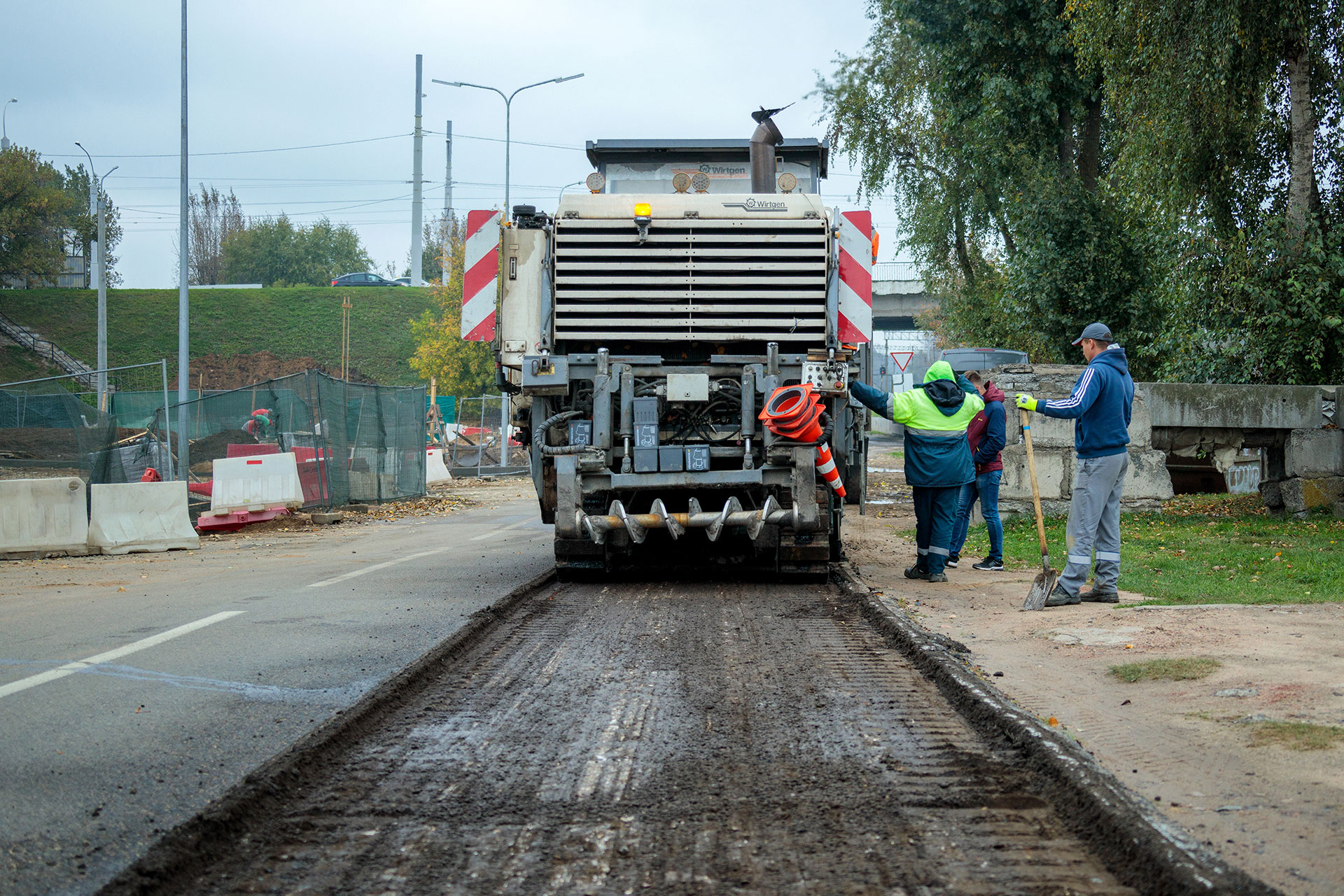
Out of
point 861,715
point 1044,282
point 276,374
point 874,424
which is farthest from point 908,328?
point 861,715

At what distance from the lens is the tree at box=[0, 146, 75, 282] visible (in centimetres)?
5712

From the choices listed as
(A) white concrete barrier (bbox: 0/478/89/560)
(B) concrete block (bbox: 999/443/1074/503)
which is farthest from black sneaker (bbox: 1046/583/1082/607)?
(A) white concrete barrier (bbox: 0/478/89/560)

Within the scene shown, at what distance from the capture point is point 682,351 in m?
9.24

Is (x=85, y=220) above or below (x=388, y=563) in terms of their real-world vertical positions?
above

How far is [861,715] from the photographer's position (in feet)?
16.2

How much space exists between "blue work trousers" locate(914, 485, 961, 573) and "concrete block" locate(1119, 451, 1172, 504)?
17.9 feet

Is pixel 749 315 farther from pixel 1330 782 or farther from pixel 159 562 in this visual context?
pixel 159 562

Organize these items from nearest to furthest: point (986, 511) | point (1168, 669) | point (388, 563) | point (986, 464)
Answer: point (1168, 669)
point (986, 511)
point (986, 464)
point (388, 563)

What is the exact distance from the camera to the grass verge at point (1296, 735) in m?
4.23

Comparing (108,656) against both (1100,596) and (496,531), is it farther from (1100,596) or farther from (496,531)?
(496,531)

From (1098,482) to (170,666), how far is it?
6025 mm

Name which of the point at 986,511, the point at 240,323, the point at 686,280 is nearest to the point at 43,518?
the point at 686,280

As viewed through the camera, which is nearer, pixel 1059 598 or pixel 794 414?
pixel 1059 598

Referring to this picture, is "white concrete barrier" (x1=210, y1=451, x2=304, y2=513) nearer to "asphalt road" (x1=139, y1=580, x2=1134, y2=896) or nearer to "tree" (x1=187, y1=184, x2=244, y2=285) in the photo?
"asphalt road" (x1=139, y1=580, x2=1134, y2=896)
